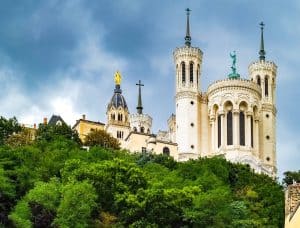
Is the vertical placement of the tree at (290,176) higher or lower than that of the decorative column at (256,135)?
lower

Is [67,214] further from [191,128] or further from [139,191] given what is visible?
[191,128]

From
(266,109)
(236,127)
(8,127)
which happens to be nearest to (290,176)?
(236,127)

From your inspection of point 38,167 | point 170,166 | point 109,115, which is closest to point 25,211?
point 38,167

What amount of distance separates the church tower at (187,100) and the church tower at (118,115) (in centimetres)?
1124

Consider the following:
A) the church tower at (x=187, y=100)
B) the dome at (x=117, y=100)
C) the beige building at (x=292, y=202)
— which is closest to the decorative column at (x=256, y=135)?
the church tower at (x=187, y=100)

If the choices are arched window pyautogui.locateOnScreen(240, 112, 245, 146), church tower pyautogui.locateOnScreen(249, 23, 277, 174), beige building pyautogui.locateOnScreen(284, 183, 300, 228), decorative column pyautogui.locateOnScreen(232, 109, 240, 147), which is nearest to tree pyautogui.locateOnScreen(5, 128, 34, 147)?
decorative column pyautogui.locateOnScreen(232, 109, 240, 147)

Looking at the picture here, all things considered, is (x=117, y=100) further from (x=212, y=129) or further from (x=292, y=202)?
(x=292, y=202)

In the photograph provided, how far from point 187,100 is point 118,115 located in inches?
644

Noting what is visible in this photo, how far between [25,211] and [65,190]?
2.12 meters

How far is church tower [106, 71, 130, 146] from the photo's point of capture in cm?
9000

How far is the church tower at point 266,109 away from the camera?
78.4 metres

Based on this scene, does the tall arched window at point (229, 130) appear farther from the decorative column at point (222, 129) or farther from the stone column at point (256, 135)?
the stone column at point (256, 135)

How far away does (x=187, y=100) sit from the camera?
78375 millimetres

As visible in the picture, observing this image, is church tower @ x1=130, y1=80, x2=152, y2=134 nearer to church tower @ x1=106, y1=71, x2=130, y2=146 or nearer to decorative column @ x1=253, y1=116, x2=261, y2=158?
church tower @ x1=106, y1=71, x2=130, y2=146
